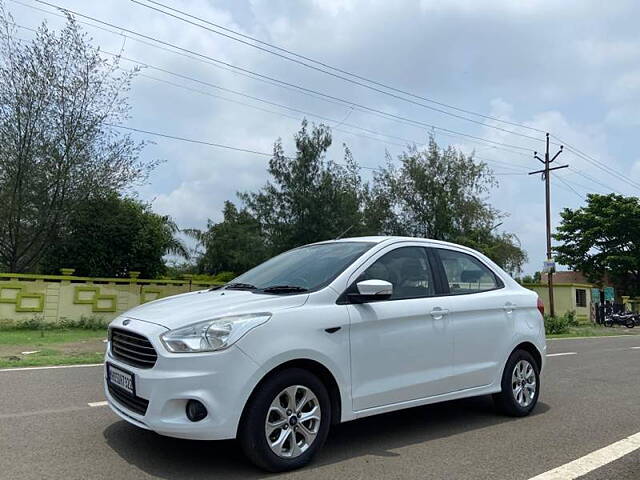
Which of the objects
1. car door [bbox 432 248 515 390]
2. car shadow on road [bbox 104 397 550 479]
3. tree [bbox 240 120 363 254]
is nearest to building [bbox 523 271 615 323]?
tree [bbox 240 120 363 254]

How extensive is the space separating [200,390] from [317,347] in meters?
0.92

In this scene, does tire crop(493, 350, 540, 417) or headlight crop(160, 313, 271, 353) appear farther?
tire crop(493, 350, 540, 417)

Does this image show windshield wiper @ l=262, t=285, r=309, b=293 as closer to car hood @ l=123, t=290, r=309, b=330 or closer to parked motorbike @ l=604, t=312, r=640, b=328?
car hood @ l=123, t=290, r=309, b=330

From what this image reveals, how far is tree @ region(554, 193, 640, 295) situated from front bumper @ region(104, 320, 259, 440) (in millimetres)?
51293

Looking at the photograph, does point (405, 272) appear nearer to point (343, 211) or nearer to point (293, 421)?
point (293, 421)

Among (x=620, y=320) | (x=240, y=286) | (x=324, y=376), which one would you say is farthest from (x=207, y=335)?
(x=620, y=320)

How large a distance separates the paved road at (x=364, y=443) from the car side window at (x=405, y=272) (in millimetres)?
1313

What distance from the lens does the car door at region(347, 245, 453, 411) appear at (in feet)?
15.0

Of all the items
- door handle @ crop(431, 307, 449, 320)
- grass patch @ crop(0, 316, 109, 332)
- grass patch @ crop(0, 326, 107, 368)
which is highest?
door handle @ crop(431, 307, 449, 320)

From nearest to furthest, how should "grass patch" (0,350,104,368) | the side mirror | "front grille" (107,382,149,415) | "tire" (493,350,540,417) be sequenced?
"front grille" (107,382,149,415), the side mirror, "tire" (493,350,540,417), "grass patch" (0,350,104,368)

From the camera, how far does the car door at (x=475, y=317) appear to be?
5371mm

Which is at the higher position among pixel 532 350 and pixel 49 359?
pixel 532 350

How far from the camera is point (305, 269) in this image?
509cm

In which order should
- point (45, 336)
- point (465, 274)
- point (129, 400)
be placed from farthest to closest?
1. point (45, 336)
2. point (465, 274)
3. point (129, 400)
